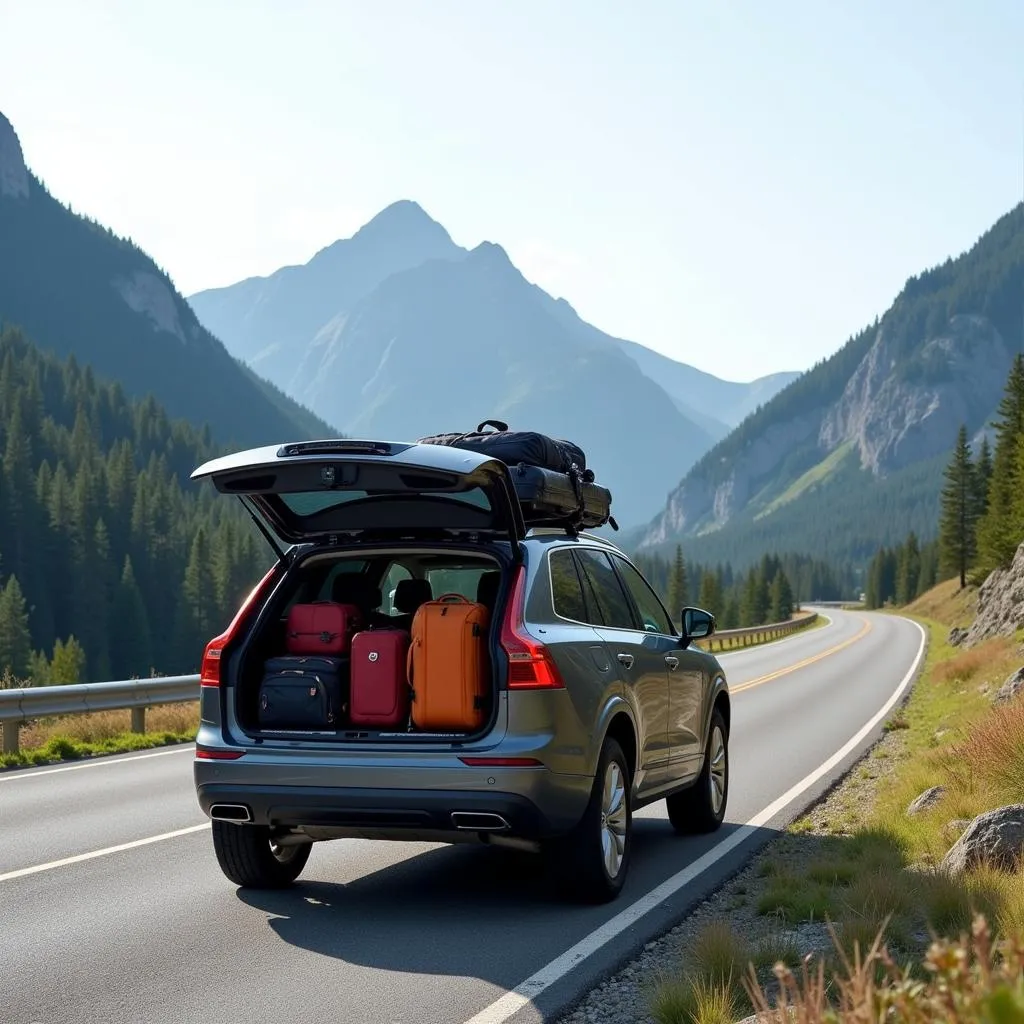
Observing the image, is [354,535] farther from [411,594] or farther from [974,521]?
[974,521]

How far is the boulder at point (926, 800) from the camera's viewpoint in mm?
9555

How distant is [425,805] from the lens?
6.48 m

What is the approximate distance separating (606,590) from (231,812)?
2.58 m

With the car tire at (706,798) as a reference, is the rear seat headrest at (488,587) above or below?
above

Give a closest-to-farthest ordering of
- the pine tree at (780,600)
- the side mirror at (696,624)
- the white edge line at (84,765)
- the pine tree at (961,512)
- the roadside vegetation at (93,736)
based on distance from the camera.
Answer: the side mirror at (696,624), the white edge line at (84,765), the roadside vegetation at (93,736), the pine tree at (961,512), the pine tree at (780,600)

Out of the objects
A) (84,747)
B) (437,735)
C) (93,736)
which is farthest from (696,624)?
(93,736)

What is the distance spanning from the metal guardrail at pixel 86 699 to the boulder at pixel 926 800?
349 inches

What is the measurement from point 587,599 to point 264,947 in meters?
2.62

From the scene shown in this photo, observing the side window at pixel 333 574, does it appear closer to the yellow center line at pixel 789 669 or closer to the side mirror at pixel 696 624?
the side mirror at pixel 696 624

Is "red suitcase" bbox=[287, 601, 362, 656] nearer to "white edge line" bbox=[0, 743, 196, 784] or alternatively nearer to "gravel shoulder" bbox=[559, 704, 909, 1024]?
"gravel shoulder" bbox=[559, 704, 909, 1024]

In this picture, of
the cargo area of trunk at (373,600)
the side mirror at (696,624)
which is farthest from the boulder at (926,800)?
the cargo area of trunk at (373,600)

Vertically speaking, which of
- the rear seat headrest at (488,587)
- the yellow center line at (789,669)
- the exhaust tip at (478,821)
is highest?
the rear seat headrest at (488,587)

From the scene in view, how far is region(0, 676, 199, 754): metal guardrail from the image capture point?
1423 centimetres

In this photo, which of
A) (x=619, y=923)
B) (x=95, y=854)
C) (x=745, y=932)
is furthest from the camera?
(x=95, y=854)
